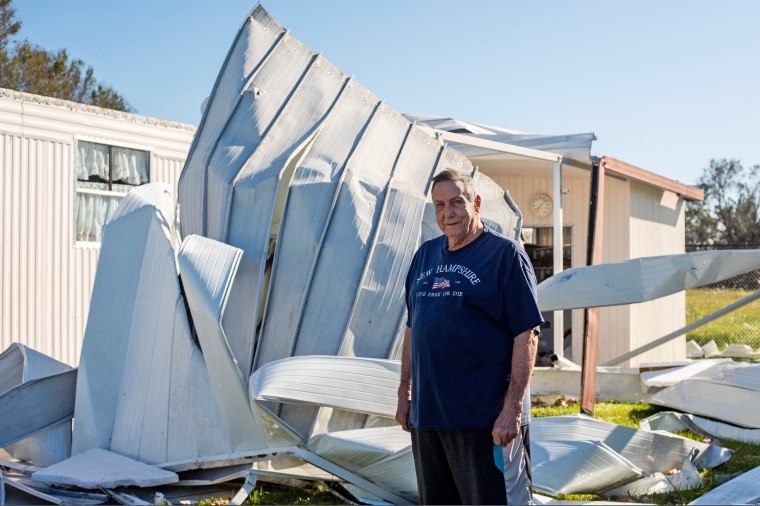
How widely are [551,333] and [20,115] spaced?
8.71 metres

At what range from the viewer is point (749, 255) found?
6.07 meters

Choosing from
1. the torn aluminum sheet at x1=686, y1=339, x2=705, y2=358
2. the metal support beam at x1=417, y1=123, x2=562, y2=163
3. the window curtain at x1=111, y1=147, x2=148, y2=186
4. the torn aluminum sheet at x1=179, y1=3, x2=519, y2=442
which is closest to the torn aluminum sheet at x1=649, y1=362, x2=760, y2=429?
the torn aluminum sheet at x1=179, y1=3, x2=519, y2=442

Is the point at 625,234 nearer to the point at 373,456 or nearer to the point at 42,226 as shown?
the point at 42,226

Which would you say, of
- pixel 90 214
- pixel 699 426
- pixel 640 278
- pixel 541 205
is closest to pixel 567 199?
pixel 541 205

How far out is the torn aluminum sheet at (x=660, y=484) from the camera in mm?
5473

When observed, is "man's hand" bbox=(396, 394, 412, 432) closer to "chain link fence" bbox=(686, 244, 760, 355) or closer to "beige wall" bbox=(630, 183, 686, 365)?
"beige wall" bbox=(630, 183, 686, 365)

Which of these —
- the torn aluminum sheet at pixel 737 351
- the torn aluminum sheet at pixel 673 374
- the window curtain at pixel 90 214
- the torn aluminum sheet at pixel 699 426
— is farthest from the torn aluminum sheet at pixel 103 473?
the torn aluminum sheet at pixel 737 351

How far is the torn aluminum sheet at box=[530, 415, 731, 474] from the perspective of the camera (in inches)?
219

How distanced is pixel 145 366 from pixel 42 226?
5594mm

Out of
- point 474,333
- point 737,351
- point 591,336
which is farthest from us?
point 737,351

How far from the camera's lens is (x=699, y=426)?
802 centimetres

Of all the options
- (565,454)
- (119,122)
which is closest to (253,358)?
(565,454)

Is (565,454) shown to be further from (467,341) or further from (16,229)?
(16,229)

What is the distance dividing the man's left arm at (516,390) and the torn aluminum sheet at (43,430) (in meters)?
3.76
